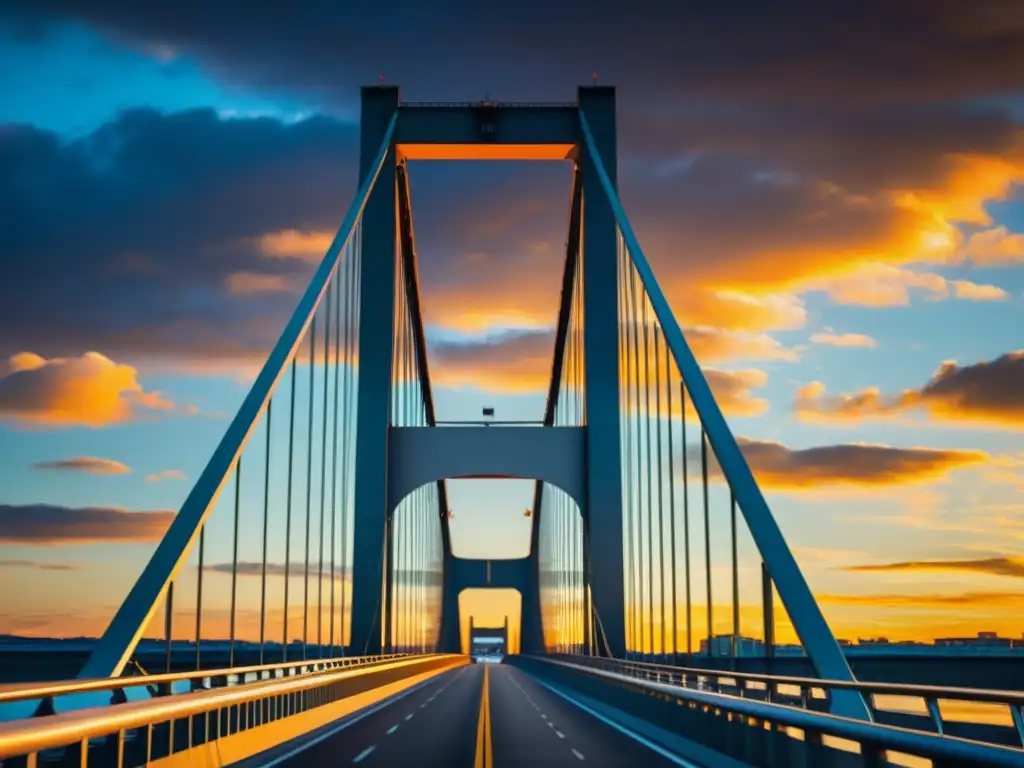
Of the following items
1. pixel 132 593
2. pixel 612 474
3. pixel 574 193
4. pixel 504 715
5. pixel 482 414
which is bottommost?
pixel 504 715

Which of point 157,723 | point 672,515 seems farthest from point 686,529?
point 157,723

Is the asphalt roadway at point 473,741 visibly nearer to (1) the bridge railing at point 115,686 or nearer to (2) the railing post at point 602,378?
(1) the bridge railing at point 115,686

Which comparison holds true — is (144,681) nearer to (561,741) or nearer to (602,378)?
(561,741)

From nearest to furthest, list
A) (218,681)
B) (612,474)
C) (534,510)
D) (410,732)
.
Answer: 1. (218,681)
2. (410,732)
3. (612,474)
4. (534,510)

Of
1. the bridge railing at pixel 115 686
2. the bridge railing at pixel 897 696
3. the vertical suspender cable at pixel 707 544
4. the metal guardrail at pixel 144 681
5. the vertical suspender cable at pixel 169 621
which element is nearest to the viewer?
the bridge railing at pixel 897 696

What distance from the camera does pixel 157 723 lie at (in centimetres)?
1169

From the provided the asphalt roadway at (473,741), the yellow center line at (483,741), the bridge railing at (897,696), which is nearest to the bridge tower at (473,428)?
the asphalt roadway at (473,741)

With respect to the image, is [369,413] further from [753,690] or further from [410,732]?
[753,690]

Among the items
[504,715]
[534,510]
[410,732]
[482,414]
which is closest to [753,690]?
[410,732]

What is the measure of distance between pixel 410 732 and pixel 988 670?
2756cm

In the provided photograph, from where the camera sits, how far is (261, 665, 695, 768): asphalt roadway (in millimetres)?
15414

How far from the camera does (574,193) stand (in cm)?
4250

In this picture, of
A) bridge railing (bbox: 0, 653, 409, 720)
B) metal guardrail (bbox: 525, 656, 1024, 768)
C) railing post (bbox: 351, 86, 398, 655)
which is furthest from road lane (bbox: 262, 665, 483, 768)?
railing post (bbox: 351, 86, 398, 655)

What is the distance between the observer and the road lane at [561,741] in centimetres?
1557
